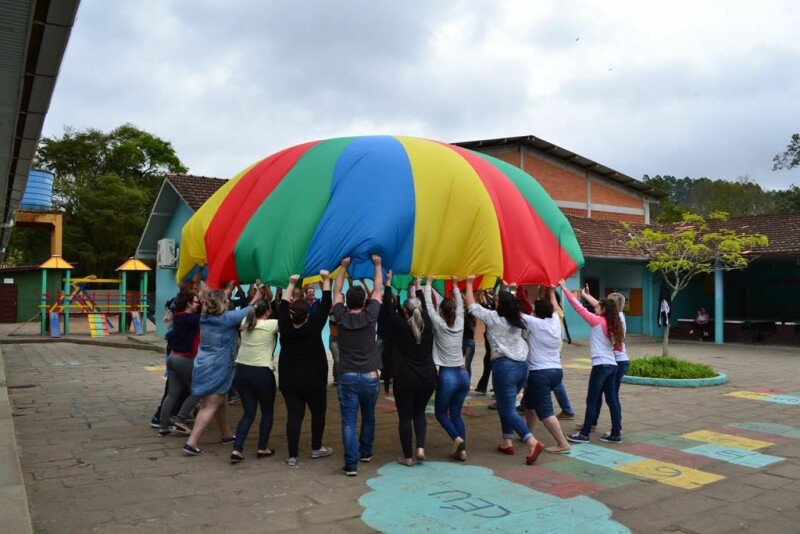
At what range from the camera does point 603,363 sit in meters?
7.15

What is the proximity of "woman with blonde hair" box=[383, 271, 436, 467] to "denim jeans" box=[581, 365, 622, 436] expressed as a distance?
7.13 ft

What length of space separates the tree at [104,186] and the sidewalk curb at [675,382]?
29.8 metres

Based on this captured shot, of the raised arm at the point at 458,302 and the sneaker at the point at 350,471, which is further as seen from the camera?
the raised arm at the point at 458,302

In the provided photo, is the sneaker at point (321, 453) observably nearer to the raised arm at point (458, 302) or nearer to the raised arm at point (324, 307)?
the raised arm at point (324, 307)

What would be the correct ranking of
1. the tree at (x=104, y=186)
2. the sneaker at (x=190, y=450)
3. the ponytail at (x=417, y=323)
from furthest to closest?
the tree at (x=104, y=186), the sneaker at (x=190, y=450), the ponytail at (x=417, y=323)

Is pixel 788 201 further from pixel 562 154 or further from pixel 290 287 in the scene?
pixel 290 287

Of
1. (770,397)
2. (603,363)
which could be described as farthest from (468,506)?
(770,397)

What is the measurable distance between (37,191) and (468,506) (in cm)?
2394

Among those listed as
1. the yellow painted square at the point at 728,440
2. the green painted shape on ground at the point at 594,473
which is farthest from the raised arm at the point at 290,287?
the yellow painted square at the point at 728,440

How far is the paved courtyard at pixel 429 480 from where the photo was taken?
4723 mm

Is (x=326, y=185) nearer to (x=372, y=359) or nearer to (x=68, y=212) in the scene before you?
(x=372, y=359)

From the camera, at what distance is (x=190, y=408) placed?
7.43m

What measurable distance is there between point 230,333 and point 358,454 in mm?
1868

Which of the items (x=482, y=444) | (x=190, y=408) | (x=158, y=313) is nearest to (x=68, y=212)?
(x=158, y=313)
